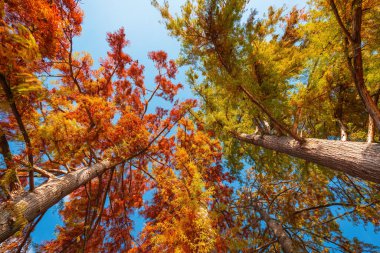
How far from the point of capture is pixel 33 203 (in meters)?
2.79

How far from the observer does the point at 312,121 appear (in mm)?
5344

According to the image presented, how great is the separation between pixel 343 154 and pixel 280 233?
13.6ft

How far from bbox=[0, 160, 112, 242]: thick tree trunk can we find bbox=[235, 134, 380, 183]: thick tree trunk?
4.64 m

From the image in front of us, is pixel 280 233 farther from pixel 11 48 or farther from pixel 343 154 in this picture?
pixel 11 48

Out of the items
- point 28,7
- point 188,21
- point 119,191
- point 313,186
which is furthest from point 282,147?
point 119,191

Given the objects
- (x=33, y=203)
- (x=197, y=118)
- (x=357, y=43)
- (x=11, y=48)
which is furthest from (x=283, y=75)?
(x=33, y=203)

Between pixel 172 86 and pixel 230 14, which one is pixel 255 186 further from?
pixel 230 14

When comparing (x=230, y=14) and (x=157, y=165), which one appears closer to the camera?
Result: (x=230, y=14)

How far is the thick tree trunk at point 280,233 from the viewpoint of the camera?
5.12 metres

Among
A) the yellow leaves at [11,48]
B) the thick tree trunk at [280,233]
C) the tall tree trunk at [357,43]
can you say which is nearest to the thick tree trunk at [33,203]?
the yellow leaves at [11,48]

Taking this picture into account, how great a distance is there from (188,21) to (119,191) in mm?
6470

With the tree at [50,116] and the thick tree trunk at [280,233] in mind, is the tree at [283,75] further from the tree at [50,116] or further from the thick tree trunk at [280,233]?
the thick tree trunk at [280,233]

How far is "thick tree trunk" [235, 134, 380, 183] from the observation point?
2445 mm

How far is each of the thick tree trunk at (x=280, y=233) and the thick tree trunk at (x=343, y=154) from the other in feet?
10.5
